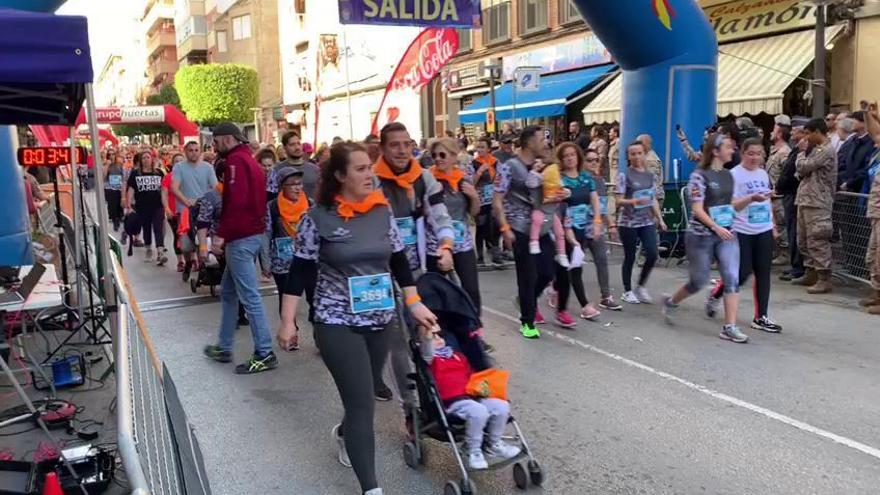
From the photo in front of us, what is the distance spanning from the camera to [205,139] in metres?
38.9

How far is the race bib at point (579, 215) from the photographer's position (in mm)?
7436

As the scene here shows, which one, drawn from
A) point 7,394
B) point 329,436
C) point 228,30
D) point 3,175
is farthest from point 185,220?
point 228,30

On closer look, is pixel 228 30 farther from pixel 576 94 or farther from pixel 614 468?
pixel 614 468

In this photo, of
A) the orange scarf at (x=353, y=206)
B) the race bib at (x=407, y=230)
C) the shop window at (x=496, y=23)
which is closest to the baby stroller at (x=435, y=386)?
the orange scarf at (x=353, y=206)

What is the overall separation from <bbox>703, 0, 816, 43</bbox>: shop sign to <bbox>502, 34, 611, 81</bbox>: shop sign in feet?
12.1

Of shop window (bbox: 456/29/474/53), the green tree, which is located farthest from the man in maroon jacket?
the green tree

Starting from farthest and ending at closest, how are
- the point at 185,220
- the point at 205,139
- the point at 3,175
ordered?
the point at 205,139
the point at 185,220
the point at 3,175

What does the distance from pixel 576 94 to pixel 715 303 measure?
13.7 metres

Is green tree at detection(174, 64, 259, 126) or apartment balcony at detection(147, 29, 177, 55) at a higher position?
apartment balcony at detection(147, 29, 177, 55)

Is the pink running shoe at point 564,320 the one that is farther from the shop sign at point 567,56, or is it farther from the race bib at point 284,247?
the shop sign at point 567,56

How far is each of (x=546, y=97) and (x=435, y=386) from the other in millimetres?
18246

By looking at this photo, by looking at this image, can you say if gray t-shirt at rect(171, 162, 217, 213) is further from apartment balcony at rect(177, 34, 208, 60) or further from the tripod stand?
apartment balcony at rect(177, 34, 208, 60)

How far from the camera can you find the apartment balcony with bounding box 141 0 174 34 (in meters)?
82.0

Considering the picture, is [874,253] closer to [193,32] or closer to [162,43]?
[193,32]
